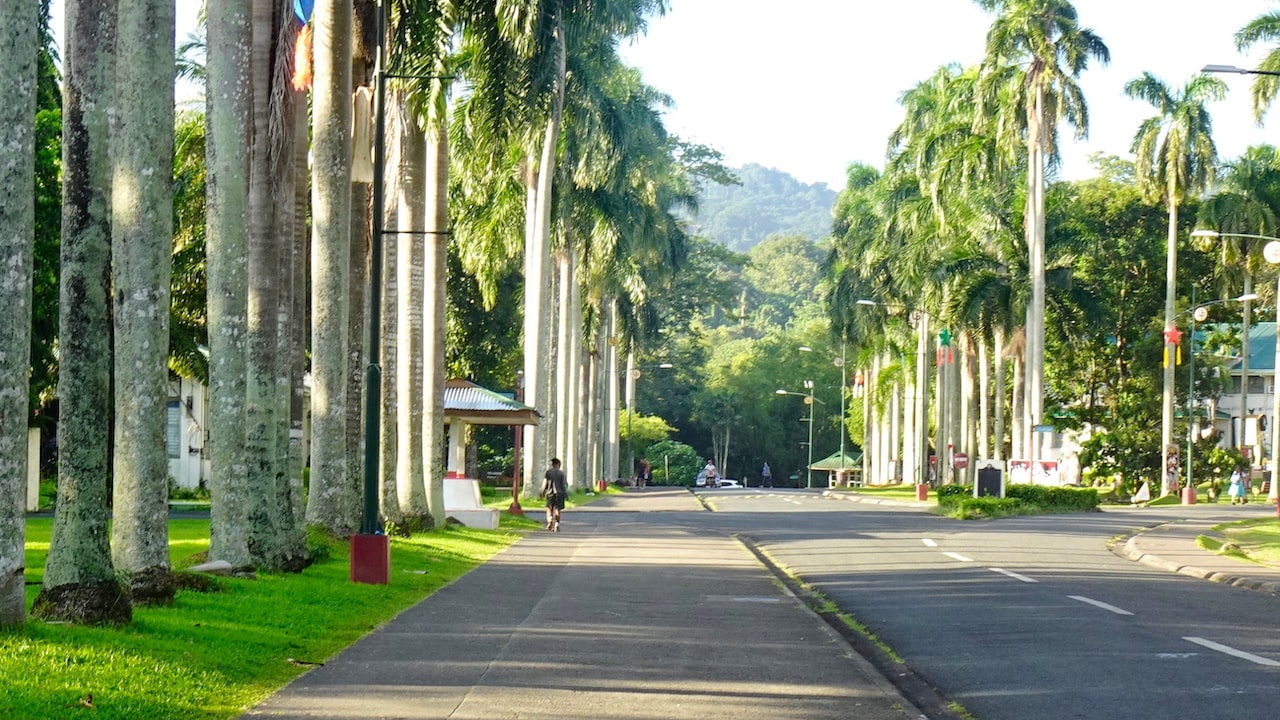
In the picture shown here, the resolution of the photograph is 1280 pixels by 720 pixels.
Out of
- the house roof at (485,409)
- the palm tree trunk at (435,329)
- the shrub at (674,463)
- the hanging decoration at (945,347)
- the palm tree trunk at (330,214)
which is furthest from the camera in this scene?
the shrub at (674,463)

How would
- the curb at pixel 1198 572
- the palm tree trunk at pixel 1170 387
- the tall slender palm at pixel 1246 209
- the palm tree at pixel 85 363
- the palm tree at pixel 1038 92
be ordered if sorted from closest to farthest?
the palm tree at pixel 85 363 < the curb at pixel 1198 572 < the palm tree at pixel 1038 92 < the palm tree trunk at pixel 1170 387 < the tall slender palm at pixel 1246 209

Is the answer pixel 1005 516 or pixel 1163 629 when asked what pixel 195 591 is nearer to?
pixel 1163 629

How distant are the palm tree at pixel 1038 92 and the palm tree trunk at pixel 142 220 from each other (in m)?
47.3

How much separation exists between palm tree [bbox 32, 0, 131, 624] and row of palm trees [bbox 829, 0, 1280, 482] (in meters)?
46.0

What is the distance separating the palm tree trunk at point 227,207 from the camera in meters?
16.7

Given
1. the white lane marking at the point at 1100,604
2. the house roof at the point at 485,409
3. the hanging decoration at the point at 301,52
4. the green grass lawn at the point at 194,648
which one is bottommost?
the white lane marking at the point at 1100,604

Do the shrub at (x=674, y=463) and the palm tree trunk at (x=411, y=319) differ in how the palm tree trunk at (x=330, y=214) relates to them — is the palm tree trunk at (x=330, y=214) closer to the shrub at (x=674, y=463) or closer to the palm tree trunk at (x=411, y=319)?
the palm tree trunk at (x=411, y=319)

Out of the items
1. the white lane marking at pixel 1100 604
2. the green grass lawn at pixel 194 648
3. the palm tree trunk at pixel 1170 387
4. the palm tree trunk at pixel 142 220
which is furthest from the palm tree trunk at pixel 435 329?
the palm tree trunk at pixel 1170 387

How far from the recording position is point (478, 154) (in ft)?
106

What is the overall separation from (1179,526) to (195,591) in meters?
29.1

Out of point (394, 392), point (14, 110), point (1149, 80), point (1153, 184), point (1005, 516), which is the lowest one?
point (1005, 516)

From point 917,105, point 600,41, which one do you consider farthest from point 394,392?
point 917,105

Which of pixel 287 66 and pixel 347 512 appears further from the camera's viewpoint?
pixel 347 512

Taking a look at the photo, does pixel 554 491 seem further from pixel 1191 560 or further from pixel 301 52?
pixel 301 52
